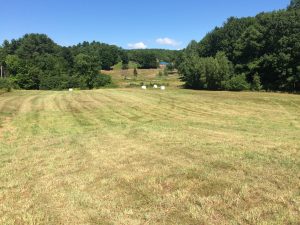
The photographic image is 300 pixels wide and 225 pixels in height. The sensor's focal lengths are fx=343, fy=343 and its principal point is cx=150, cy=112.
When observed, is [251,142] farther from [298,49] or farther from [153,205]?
[298,49]

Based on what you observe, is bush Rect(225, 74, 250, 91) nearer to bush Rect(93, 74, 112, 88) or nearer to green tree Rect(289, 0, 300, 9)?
green tree Rect(289, 0, 300, 9)

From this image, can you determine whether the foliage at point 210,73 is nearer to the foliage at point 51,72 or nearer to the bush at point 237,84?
the bush at point 237,84

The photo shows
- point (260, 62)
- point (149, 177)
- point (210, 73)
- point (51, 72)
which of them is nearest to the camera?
point (149, 177)

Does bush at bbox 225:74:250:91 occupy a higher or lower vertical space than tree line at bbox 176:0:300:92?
lower

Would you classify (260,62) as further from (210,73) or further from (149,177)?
(149,177)

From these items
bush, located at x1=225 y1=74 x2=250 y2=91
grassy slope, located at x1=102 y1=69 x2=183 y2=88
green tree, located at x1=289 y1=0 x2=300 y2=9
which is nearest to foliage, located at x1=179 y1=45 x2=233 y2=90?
bush, located at x1=225 y1=74 x2=250 y2=91

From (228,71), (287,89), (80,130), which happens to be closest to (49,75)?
(228,71)

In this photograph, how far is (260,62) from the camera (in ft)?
190

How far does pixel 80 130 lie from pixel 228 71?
147ft

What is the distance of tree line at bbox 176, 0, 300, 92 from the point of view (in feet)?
175

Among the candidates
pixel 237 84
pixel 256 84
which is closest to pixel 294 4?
pixel 256 84

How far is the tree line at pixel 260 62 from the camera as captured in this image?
5341 cm

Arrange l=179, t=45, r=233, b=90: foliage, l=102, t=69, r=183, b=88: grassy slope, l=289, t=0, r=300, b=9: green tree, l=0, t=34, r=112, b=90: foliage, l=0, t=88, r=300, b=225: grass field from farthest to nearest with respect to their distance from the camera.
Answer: l=102, t=69, r=183, b=88: grassy slope, l=0, t=34, r=112, b=90: foliage, l=289, t=0, r=300, b=9: green tree, l=179, t=45, r=233, b=90: foliage, l=0, t=88, r=300, b=225: grass field

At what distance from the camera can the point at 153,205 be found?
20.8ft
